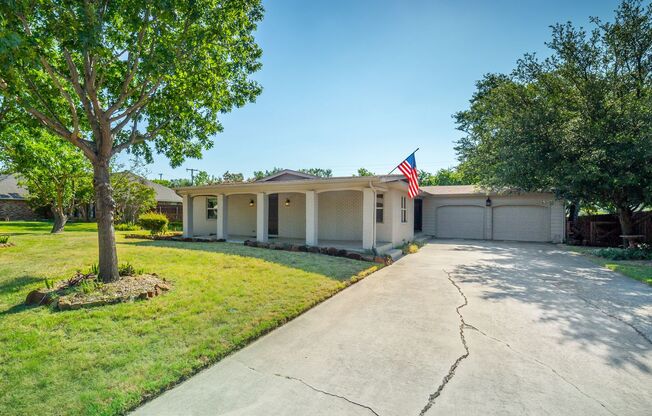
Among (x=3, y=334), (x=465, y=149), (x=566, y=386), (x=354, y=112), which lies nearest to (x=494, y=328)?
(x=566, y=386)

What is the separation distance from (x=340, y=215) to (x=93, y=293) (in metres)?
9.18

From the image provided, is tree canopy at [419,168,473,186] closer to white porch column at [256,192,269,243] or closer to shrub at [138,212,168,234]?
white porch column at [256,192,269,243]

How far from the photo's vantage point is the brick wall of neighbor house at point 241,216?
14.9 m

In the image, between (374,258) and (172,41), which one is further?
(374,258)

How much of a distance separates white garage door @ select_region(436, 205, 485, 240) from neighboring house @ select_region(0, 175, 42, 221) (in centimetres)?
3070

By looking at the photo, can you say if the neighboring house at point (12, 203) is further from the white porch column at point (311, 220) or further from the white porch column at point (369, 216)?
the white porch column at point (369, 216)

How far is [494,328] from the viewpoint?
424 centimetres

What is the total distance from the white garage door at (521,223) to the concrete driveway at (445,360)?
10.7 m

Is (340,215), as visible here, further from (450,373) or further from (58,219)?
(58,219)

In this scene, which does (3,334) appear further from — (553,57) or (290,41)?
(553,57)

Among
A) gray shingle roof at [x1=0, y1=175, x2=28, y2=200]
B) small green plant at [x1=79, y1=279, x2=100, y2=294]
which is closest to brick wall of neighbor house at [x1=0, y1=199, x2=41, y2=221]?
gray shingle roof at [x1=0, y1=175, x2=28, y2=200]

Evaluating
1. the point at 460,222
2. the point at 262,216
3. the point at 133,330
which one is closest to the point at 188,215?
the point at 262,216

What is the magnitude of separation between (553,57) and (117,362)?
16304 mm

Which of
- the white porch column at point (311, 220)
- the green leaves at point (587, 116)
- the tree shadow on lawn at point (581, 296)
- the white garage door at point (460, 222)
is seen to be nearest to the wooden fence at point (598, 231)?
the green leaves at point (587, 116)
